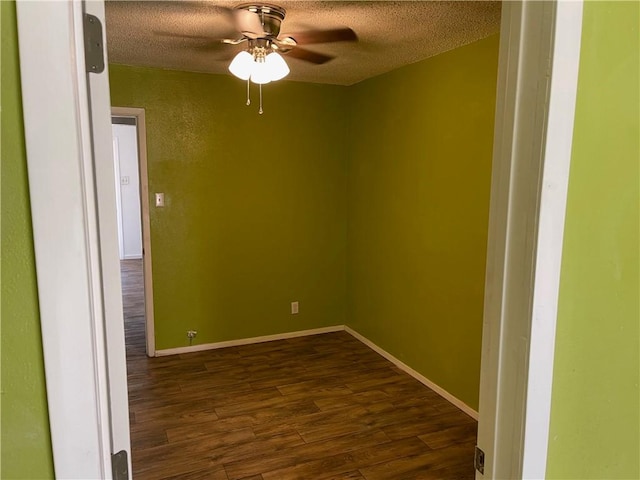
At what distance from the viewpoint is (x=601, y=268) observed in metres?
1.12

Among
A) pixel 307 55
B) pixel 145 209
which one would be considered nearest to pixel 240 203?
pixel 145 209

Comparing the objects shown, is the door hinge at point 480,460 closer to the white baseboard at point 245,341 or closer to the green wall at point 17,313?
A: the green wall at point 17,313

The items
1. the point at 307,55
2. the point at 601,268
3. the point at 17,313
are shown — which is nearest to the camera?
the point at 17,313

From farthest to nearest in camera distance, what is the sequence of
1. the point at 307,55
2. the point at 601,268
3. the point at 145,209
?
1. the point at 145,209
2. the point at 307,55
3. the point at 601,268

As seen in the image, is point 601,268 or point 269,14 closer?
point 601,268

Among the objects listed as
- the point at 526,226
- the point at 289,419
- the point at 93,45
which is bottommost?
the point at 289,419

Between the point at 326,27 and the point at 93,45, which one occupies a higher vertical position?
the point at 326,27

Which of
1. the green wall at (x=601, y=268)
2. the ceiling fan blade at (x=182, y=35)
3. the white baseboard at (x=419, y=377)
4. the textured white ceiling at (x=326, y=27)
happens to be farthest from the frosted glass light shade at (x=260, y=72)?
the white baseboard at (x=419, y=377)

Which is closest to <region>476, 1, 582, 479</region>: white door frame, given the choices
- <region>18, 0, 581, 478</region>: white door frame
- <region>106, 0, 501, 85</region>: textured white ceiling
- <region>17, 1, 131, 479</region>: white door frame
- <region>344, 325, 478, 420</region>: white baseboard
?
<region>18, 0, 581, 478</region>: white door frame

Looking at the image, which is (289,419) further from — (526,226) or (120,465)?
(526,226)

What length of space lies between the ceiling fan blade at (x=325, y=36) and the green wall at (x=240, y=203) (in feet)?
4.53

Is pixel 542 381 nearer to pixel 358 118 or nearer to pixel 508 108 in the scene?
pixel 508 108

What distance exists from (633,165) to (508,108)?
1.21 ft

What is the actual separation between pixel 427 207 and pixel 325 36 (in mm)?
1397
